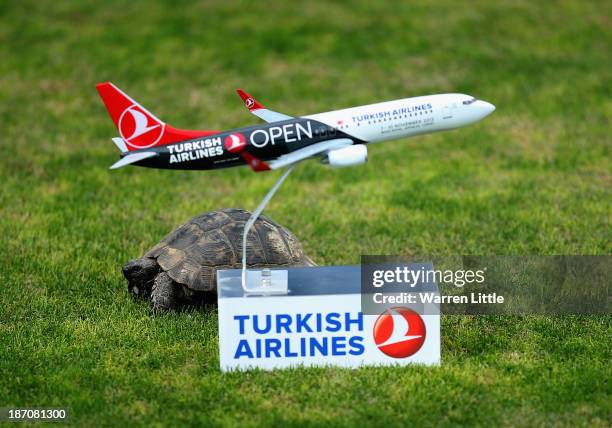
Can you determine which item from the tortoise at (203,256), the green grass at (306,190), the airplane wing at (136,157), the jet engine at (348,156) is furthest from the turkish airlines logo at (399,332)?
the airplane wing at (136,157)

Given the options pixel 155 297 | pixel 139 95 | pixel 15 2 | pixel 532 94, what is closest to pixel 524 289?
pixel 155 297

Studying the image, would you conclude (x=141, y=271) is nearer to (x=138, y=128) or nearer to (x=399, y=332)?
(x=138, y=128)

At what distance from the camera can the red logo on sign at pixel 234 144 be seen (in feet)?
19.8

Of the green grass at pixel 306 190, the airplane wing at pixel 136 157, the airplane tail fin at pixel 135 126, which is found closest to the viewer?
the airplane wing at pixel 136 157

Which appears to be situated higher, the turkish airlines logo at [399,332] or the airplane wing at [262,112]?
the airplane wing at [262,112]

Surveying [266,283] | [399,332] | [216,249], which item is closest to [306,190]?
[216,249]

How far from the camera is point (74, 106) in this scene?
47.3ft

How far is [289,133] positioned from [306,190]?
533 centimetres

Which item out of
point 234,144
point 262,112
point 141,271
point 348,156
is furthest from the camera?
point 141,271

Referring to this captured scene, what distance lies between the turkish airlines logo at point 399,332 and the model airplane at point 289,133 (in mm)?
1233

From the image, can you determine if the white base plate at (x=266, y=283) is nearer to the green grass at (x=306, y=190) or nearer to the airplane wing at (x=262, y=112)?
the green grass at (x=306, y=190)

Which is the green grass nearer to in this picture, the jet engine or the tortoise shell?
the tortoise shell

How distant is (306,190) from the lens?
11.5 meters

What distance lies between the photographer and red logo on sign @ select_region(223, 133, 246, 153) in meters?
6.03
